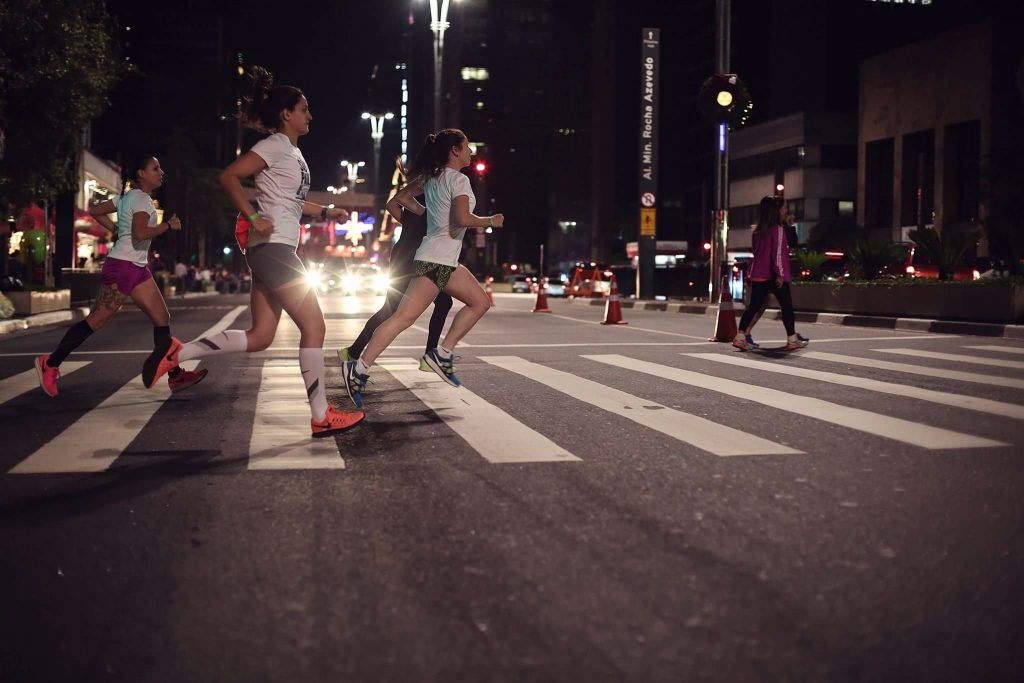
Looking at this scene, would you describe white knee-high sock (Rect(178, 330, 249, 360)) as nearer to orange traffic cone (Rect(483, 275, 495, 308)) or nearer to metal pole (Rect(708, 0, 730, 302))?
orange traffic cone (Rect(483, 275, 495, 308))

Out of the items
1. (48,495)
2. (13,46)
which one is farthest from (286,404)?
(13,46)

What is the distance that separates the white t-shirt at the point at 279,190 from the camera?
652cm

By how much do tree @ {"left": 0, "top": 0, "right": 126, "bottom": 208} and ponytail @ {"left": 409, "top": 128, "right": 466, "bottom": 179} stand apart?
46.9 feet

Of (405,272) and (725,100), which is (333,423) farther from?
(725,100)

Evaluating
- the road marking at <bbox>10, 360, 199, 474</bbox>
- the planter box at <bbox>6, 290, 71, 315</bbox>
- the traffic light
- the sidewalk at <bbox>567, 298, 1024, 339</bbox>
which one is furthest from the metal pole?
the road marking at <bbox>10, 360, 199, 474</bbox>

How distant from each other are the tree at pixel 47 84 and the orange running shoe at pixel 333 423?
16.0 m

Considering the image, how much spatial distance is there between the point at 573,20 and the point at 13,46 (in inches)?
5774

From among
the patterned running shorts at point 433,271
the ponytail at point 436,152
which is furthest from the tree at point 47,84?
the patterned running shorts at point 433,271

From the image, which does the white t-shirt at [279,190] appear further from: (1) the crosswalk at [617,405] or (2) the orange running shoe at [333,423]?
(1) the crosswalk at [617,405]

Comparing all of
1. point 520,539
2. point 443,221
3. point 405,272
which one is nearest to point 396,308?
point 405,272

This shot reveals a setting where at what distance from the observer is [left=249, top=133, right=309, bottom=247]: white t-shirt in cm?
652

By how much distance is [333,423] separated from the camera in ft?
21.6

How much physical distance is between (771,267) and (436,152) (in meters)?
6.35

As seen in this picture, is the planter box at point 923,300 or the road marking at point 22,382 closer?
the road marking at point 22,382
